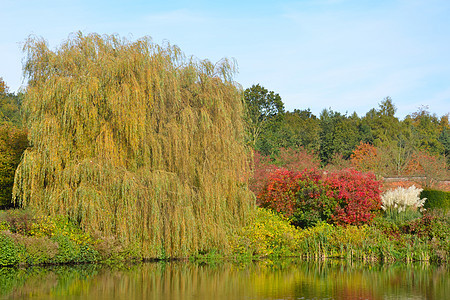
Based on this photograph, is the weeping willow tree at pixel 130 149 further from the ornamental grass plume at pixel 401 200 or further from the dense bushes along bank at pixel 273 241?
the ornamental grass plume at pixel 401 200

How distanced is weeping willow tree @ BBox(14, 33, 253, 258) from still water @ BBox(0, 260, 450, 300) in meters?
1.67

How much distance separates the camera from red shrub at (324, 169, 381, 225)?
2331 centimetres

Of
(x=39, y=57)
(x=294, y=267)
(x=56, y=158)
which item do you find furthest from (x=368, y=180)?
(x=39, y=57)

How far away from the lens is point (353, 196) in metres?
23.5

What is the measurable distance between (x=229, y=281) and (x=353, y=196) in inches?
406

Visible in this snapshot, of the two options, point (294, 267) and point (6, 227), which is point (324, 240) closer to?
point (294, 267)

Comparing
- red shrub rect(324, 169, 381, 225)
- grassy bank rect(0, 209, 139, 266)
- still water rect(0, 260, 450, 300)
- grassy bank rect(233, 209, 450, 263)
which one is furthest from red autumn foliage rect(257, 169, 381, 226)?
grassy bank rect(0, 209, 139, 266)

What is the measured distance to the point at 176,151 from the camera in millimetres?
19734

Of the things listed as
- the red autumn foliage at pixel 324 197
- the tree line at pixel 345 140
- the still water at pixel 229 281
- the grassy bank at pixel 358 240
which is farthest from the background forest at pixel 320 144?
the still water at pixel 229 281

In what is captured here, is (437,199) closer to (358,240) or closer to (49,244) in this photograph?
(358,240)

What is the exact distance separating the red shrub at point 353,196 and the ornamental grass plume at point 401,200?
0.69 meters

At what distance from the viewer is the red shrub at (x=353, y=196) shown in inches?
918

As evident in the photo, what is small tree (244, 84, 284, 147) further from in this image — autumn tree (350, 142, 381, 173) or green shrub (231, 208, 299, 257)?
green shrub (231, 208, 299, 257)

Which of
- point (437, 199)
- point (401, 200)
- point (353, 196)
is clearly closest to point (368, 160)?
point (437, 199)
